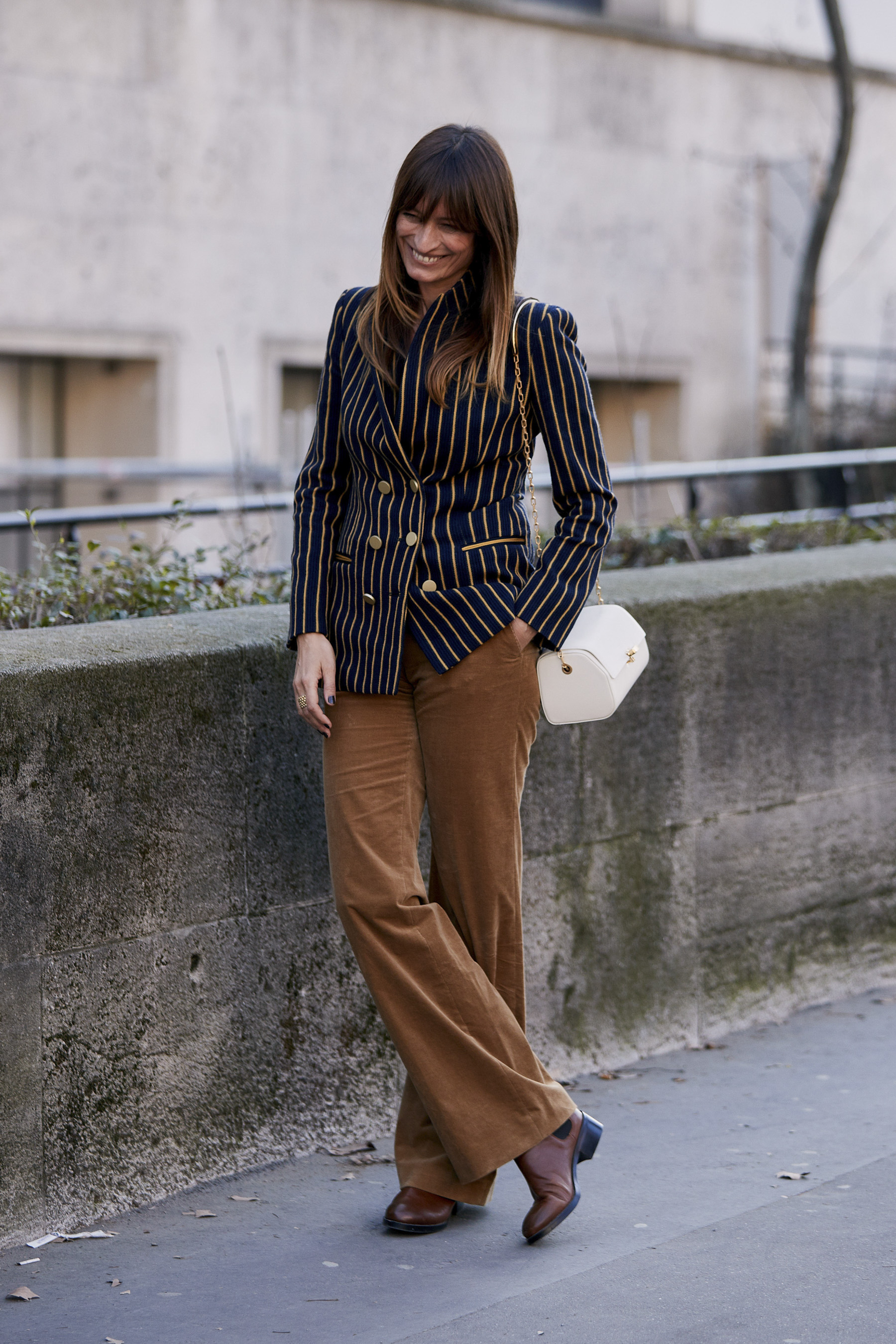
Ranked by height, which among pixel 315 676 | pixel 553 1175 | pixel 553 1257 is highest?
pixel 315 676

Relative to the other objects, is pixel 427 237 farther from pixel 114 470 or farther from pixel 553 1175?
pixel 114 470

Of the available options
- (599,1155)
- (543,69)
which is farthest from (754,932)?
(543,69)

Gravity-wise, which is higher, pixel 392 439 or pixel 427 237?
pixel 427 237

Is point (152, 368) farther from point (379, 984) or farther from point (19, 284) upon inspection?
point (379, 984)

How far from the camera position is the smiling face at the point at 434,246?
10.4 feet

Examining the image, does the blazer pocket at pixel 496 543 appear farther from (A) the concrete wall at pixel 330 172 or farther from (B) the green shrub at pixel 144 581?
(A) the concrete wall at pixel 330 172

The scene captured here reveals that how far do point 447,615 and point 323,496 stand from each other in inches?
15.0

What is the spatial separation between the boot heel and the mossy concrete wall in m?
0.66

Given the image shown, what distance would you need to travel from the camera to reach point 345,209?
1537 centimetres

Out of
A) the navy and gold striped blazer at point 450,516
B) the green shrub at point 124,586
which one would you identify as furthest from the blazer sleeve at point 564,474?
the green shrub at point 124,586

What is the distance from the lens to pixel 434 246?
125 inches

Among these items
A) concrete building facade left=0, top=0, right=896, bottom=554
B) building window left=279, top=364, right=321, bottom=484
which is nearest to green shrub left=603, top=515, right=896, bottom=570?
concrete building facade left=0, top=0, right=896, bottom=554

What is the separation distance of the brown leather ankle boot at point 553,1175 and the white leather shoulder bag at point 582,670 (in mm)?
805

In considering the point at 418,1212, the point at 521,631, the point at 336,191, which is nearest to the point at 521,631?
the point at 521,631
